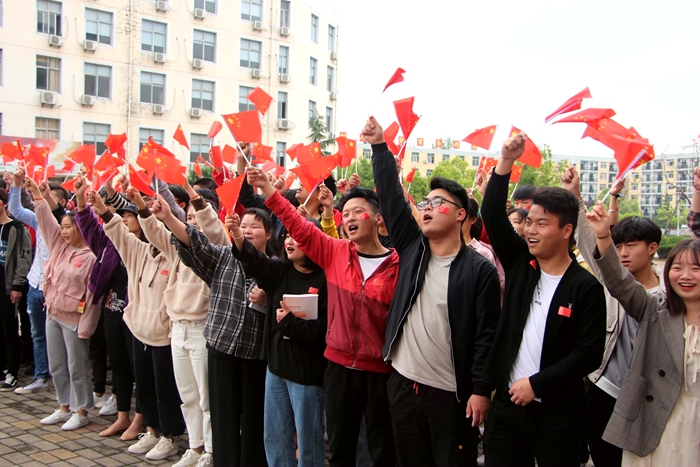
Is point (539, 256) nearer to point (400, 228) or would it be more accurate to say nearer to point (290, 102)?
point (400, 228)

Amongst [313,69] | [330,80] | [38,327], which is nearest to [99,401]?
[38,327]

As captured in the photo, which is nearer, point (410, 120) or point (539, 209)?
point (539, 209)

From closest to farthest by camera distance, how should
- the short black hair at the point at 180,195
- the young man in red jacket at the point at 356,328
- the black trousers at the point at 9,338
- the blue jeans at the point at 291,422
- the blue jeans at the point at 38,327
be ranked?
the young man in red jacket at the point at 356,328, the blue jeans at the point at 291,422, the short black hair at the point at 180,195, the blue jeans at the point at 38,327, the black trousers at the point at 9,338

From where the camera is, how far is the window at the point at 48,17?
92.5 ft

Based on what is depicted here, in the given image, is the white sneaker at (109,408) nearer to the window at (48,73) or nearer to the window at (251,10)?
the window at (48,73)

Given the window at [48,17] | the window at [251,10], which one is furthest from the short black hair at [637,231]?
the window at [251,10]

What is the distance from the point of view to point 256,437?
14.9ft

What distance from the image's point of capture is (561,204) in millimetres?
3152

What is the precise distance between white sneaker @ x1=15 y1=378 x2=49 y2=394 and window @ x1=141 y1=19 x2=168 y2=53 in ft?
89.0

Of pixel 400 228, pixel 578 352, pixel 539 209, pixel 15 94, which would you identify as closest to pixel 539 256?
pixel 539 209

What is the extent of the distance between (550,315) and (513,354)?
10.8 inches

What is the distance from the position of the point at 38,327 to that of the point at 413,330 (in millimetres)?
5505

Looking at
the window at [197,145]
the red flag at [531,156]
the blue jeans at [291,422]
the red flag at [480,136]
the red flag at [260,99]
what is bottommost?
the blue jeans at [291,422]

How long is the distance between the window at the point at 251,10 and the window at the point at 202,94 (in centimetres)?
450
